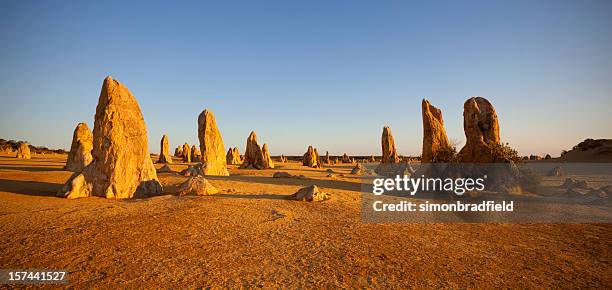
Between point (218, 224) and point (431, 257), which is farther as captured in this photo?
point (218, 224)

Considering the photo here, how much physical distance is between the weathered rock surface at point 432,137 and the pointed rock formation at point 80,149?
25052 mm

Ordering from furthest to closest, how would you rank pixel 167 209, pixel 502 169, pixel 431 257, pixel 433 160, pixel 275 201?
1. pixel 433 160
2. pixel 502 169
3. pixel 275 201
4. pixel 167 209
5. pixel 431 257

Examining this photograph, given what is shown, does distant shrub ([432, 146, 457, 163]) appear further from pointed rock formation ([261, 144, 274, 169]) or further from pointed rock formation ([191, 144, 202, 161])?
pointed rock formation ([191, 144, 202, 161])

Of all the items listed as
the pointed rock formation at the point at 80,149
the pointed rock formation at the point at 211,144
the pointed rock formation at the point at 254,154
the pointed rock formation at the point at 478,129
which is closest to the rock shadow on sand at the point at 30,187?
the pointed rock formation at the point at 80,149

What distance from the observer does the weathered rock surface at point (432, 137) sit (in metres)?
19.5

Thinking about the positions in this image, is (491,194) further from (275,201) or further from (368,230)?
(275,201)

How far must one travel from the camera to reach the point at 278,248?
19.5 ft

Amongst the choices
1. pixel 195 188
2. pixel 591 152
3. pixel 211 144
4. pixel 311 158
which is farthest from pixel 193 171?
pixel 591 152

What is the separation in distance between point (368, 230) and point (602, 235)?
6.27m

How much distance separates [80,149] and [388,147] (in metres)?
29.0

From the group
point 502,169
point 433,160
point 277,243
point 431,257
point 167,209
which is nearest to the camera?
point 431,257

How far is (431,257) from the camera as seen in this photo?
561cm

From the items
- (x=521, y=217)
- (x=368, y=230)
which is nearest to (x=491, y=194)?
(x=521, y=217)

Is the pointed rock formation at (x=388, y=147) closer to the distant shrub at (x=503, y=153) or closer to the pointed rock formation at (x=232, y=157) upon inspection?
the distant shrub at (x=503, y=153)
